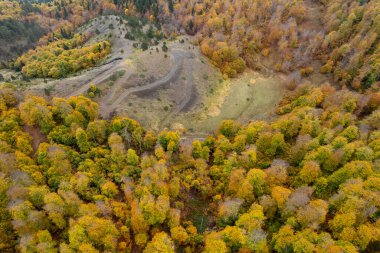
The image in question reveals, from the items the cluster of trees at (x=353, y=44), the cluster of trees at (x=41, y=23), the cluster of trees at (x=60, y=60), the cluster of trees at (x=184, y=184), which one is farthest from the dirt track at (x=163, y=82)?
the cluster of trees at (x=41, y=23)

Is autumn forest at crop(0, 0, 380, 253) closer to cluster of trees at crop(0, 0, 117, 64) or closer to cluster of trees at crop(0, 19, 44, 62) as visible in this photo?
cluster of trees at crop(0, 0, 117, 64)

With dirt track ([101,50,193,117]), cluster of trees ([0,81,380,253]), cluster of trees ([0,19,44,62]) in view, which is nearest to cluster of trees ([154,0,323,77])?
dirt track ([101,50,193,117])

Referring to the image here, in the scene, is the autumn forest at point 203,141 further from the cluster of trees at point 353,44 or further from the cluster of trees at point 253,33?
the cluster of trees at point 253,33

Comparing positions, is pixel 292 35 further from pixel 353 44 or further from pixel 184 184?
pixel 184 184

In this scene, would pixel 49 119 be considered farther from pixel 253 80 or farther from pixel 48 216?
pixel 253 80

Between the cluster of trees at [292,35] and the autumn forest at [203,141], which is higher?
the cluster of trees at [292,35]

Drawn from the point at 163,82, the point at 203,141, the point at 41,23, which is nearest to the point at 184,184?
the point at 203,141
